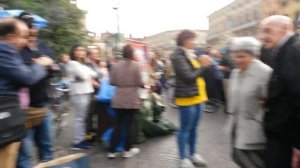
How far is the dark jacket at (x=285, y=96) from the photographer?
2.62 meters

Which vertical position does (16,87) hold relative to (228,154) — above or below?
above

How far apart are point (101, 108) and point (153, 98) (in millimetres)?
1178

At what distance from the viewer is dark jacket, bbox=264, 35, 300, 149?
262cm

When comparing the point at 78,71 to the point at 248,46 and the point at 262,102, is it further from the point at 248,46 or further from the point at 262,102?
the point at 262,102

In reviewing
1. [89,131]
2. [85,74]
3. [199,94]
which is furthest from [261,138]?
[89,131]

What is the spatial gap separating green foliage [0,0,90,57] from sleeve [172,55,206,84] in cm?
543

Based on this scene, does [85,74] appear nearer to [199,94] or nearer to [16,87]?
[199,94]

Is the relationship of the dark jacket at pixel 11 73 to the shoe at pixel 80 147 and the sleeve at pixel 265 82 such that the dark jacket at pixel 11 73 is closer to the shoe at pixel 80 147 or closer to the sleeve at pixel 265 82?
the sleeve at pixel 265 82

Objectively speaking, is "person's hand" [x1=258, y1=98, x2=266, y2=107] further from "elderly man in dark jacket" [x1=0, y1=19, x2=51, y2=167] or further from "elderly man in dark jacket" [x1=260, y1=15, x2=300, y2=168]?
"elderly man in dark jacket" [x1=0, y1=19, x2=51, y2=167]

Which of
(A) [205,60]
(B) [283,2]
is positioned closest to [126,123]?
(A) [205,60]

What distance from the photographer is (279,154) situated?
9.39 feet

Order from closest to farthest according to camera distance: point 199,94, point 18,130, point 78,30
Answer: point 18,130
point 199,94
point 78,30

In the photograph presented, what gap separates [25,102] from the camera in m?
3.48

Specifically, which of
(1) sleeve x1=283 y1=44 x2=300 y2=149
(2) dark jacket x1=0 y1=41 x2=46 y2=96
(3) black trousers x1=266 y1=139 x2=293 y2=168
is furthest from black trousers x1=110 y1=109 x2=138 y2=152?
(1) sleeve x1=283 y1=44 x2=300 y2=149
